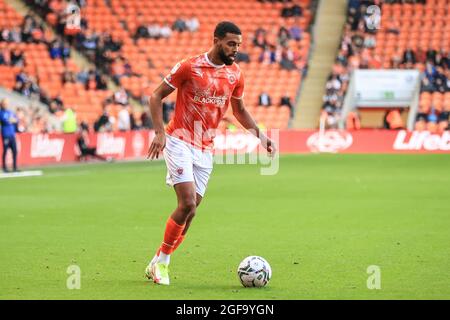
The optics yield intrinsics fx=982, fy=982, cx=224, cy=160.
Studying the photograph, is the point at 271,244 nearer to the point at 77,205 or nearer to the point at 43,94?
the point at 77,205

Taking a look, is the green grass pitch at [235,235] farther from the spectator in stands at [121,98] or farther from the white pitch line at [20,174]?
the spectator in stands at [121,98]

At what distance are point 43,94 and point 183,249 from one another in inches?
1034

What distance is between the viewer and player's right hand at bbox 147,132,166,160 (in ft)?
30.2

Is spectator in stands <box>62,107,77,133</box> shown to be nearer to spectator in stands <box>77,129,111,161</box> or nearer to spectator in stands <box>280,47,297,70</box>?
spectator in stands <box>77,129,111,161</box>

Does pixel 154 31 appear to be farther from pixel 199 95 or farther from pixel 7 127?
pixel 199 95

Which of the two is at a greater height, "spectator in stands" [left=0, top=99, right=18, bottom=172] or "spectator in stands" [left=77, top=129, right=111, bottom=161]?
"spectator in stands" [left=0, top=99, right=18, bottom=172]

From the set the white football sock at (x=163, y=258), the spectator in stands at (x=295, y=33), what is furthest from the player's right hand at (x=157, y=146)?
the spectator in stands at (x=295, y=33)

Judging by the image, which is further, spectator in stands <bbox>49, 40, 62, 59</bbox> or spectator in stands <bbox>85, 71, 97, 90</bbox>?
spectator in stands <bbox>49, 40, 62, 59</bbox>

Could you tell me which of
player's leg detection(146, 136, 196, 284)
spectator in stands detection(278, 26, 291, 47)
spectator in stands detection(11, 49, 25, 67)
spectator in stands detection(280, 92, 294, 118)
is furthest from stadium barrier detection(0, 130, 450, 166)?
player's leg detection(146, 136, 196, 284)

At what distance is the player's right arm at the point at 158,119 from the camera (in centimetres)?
923

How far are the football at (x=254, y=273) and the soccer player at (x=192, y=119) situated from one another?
30.2 inches

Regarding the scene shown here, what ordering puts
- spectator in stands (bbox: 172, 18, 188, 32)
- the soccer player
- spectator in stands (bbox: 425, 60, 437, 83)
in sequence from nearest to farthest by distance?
the soccer player, spectator in stands (bbox: 425, 60, 437, 83), spectator in stands (bbox: 172, 18, 188, 32)

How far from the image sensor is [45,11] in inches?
1693
